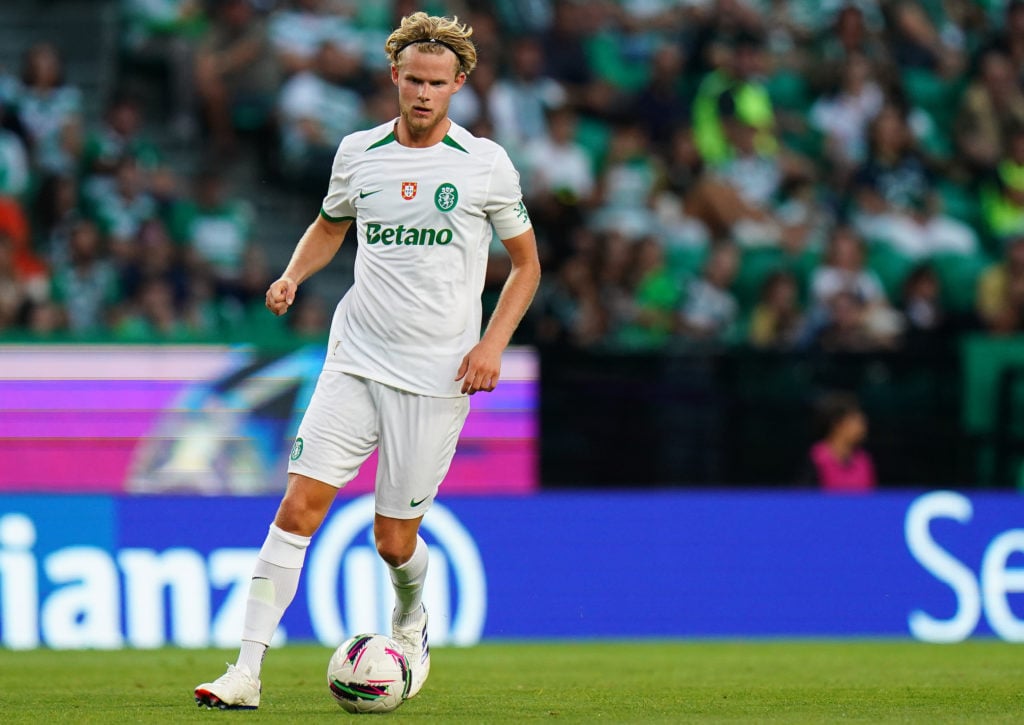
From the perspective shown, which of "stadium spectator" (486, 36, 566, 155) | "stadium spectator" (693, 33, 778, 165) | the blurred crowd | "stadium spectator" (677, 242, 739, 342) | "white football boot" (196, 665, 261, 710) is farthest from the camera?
"stadium spectator" (693, 33, 778, 165)

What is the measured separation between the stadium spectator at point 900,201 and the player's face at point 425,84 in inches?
332

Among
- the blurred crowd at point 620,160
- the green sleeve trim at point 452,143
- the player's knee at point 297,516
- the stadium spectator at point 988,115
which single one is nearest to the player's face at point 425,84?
the green sleeve trim at point 452,143

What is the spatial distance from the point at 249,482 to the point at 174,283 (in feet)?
7.10

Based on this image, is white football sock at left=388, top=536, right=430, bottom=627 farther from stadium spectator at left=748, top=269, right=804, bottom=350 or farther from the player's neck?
stadium spectator at left=748, top=269, right=804, bottom=350

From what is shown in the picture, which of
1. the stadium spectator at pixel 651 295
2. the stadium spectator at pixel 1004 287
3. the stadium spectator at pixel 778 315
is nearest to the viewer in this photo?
the stadium spectator at pixel 1004 287

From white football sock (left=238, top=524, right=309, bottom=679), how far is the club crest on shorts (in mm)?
1200

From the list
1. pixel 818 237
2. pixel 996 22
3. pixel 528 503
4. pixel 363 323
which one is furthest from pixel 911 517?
pixel 996 22

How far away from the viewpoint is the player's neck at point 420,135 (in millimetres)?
5996

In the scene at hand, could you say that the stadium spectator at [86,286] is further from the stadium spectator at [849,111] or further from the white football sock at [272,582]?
the stadium spectator at [849,111]

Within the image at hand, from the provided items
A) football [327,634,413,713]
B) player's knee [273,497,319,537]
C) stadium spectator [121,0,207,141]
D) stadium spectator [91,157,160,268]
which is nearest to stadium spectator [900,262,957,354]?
stadium spectator [91,157,160,268]

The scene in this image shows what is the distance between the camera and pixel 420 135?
599 cm

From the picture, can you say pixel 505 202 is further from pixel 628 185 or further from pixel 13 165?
pixel 628 185

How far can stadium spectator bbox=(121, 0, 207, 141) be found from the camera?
14.0 m

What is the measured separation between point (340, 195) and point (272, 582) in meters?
1.35
